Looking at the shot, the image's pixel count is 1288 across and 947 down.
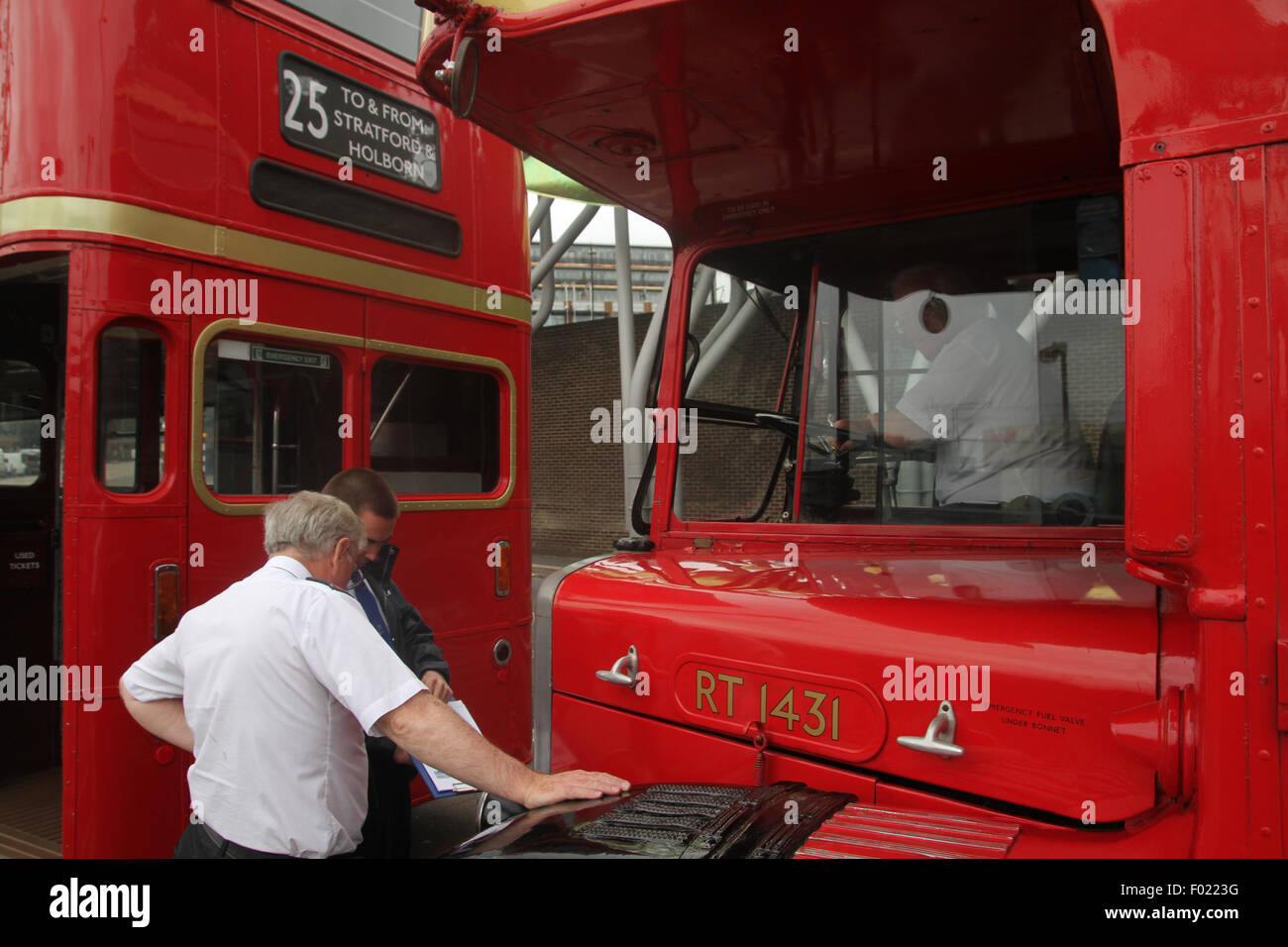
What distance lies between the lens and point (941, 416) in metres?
2.39

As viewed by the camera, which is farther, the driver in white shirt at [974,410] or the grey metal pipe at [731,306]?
the grey metal pipe at [731,306]

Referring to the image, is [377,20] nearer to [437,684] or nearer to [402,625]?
[402,625]

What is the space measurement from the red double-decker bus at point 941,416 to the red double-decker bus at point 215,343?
162 centimetres

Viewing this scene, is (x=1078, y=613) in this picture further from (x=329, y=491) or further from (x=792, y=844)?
(x=329, y=491)

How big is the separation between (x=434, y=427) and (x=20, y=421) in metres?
2.68

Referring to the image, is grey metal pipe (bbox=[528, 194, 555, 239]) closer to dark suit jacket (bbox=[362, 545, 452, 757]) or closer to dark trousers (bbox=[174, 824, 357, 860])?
dark suit jacket (bbox=[362, 545, 452, 757])

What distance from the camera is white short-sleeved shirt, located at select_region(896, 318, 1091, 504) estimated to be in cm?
225

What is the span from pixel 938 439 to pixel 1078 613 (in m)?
0.74

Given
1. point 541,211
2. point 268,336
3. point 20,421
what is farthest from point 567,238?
point 268,336

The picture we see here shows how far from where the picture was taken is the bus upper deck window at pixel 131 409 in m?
3.25

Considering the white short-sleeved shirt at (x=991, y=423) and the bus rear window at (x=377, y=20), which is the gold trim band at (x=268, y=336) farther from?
the white short-sleeved shirt at (x=991, y=423)

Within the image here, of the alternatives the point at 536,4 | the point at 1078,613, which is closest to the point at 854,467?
the point at 1078,613

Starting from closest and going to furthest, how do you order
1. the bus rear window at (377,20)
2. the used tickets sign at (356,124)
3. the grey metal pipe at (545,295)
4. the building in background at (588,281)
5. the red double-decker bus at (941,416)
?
the red double-decker bus at (941,416) < the used tickets sign at (356,124) < the bus rear window at (377,20) < the grey metal pipe at (545,295) < the building in background at (588,281)

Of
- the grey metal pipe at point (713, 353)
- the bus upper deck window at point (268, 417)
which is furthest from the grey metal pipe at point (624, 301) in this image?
the grey metal pipe at point (713, 353)
